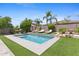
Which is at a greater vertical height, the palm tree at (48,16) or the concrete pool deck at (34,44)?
the palm tree at (48,16)

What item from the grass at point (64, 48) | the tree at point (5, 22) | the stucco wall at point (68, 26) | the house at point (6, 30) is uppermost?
the tree at point (5, 22)

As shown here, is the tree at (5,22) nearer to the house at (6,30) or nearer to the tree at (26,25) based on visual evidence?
the house at (6,30)

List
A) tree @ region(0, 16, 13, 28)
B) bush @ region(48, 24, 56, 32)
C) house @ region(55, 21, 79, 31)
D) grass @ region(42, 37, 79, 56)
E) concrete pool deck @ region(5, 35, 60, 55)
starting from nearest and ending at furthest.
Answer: grass @ region(42, 37, 79, 56)
concrete pool deck @ region(5, 35, 60, 55)
tree @ region(0, 16, 13, 28)
house @ region(55, 21, 79, 31)
bush @ region(48, 24, 56, 32)

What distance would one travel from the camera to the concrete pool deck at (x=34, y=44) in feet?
21.9

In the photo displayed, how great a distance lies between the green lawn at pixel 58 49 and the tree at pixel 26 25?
30.0 inches

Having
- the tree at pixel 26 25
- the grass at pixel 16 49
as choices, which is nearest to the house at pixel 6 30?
the grass at pixel 16 49

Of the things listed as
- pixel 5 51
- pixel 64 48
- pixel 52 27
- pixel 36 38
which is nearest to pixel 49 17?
pixel 52 27

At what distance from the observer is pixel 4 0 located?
6906 millimetres

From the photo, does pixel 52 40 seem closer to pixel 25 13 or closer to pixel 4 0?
pixel 25 13

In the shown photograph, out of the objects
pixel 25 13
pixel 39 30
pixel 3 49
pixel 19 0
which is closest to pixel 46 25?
pixel 39 30

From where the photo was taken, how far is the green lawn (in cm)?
642

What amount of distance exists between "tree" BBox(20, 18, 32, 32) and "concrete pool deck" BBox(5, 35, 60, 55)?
503 millimetres

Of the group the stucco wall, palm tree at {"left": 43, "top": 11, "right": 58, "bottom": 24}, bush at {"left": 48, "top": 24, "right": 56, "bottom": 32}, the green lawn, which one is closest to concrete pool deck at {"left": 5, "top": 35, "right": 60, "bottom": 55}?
the green lawn

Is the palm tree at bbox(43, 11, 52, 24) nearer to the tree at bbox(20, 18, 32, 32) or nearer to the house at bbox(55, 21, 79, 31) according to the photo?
→ the house at bbox(55, 21, 79, 31)
